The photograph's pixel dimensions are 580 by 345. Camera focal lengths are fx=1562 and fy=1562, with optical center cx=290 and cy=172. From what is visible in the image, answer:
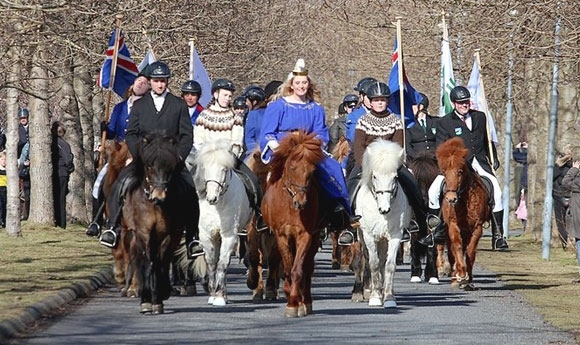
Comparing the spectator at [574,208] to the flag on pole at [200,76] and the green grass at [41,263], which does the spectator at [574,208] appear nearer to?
the flag on pole at [200,76]

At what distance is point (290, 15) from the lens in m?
51.5

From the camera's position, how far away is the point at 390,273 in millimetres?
17656

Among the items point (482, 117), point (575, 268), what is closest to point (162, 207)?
point (482, 117)

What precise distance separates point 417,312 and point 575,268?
9912 millimetres

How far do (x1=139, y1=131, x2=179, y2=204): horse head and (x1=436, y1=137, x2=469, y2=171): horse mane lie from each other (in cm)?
543

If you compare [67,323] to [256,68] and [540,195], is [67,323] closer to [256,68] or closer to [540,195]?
[540,195]

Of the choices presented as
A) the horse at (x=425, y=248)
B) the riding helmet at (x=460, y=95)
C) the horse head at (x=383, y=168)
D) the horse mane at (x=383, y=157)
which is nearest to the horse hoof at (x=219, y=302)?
the horse head at (x=383, y=168)

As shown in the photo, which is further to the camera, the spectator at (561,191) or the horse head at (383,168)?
the spectator at (561,191)

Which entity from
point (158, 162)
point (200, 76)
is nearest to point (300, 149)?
point (158, 162)

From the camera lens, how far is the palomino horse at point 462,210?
20562 mm

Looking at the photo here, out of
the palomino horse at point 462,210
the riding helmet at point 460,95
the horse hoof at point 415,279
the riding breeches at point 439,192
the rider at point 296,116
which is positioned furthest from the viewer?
the horse hoof at point 415,279

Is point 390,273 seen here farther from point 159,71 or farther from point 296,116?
point 159,71

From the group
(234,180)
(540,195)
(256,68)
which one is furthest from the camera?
(256,68)

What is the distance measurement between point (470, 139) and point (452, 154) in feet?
5.05
